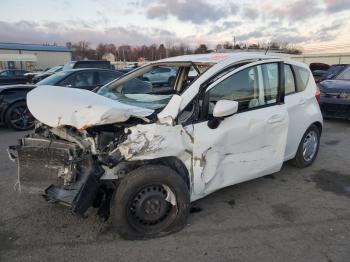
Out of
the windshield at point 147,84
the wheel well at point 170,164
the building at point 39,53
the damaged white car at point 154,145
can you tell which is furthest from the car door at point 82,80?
the building at point 39,53

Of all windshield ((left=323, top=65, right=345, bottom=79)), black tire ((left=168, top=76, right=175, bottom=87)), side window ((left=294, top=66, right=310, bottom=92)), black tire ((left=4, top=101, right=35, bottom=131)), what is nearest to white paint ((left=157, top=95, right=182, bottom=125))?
black tire ((left=168, top=76, right=175, bottom=87))

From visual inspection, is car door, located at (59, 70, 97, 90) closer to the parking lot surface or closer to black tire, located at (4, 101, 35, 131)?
black tire, located at (4, 101, 35, 131)

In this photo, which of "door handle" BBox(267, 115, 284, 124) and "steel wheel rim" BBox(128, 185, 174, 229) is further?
"door handle" BBox(267, 115, 284, 124)

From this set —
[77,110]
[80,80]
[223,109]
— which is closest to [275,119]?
[223,109]

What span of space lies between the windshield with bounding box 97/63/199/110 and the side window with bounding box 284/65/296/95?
52.9 inches

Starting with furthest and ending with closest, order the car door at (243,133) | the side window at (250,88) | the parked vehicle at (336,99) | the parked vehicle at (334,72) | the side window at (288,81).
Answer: the parked vehicle at (334,72) < the parked vehicle at (336,99) < the side window at (288,81) < the side window at (250,88) < the car door at (243,133)

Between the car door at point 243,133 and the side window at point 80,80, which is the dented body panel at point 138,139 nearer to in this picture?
the car door at point 243,133

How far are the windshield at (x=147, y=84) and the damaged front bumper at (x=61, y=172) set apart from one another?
1237 millimetres

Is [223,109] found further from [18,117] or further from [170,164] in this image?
[18,117]

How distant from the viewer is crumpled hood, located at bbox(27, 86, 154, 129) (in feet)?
9.81

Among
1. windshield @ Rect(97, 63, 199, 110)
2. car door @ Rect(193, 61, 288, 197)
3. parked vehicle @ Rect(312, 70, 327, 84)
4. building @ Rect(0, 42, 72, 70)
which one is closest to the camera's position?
car door @ Rect(193, 61, 288, 197)

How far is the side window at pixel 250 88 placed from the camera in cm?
359

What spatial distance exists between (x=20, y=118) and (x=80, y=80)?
203cm

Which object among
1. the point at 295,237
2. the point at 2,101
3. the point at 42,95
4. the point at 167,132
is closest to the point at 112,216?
the point at 167,132
